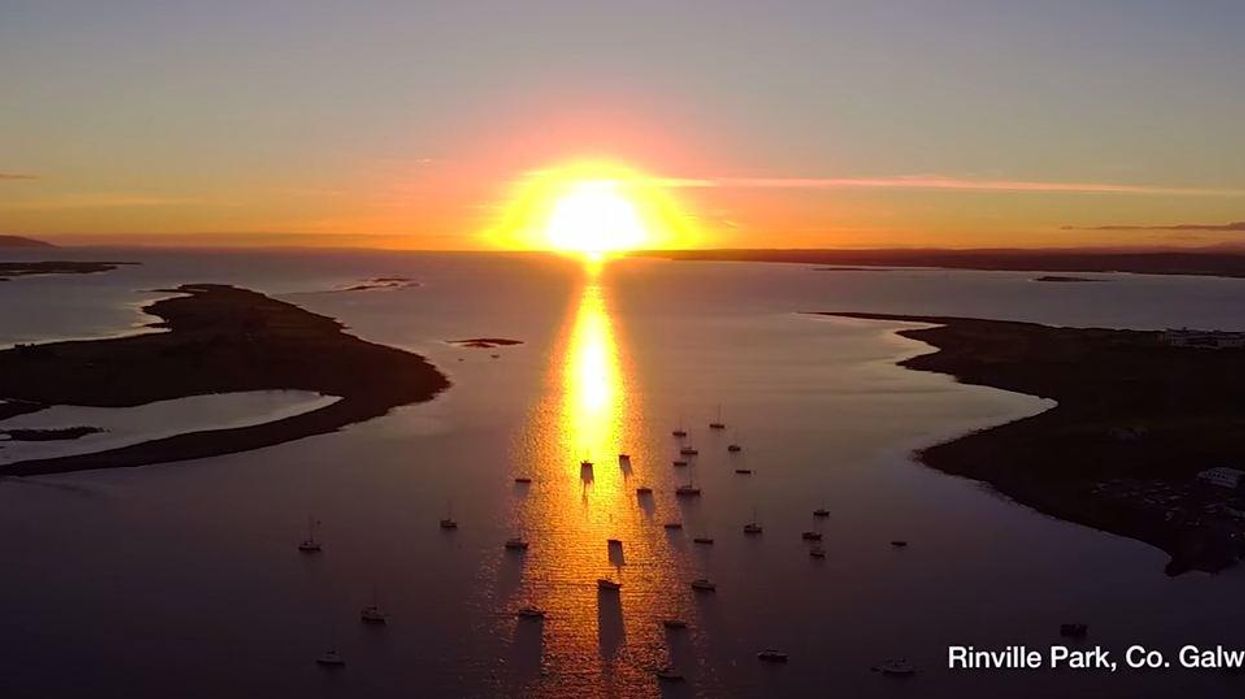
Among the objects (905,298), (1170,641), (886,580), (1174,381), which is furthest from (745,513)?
(905,298)

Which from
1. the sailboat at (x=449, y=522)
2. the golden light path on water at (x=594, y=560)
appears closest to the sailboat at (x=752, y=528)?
the golden light path on water at (x=594, y=560)

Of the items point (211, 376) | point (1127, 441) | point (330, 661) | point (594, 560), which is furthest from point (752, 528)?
point (211, 376)

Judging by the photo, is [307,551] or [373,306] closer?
[307,551]

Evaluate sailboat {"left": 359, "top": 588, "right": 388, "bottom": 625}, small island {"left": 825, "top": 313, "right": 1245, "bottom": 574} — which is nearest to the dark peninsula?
sailboat {"left": 359, "top": 588, "right": 388, "bottom": 625}

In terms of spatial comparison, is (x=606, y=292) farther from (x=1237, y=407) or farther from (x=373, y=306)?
(x=1237, y=407)

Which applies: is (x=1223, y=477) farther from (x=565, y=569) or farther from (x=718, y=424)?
(x=565, y=569)

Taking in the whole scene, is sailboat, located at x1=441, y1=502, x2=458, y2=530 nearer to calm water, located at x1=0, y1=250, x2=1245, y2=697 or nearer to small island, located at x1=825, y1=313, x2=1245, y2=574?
calm water, located at x1=0, y1=250, x2=1245, y2=697

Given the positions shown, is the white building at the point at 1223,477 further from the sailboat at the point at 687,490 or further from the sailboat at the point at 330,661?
the sailboat at the point at 330,661
